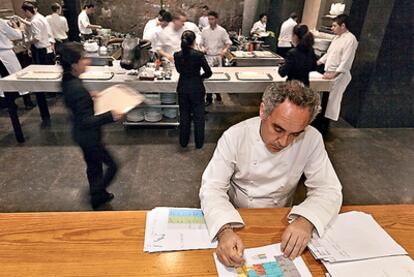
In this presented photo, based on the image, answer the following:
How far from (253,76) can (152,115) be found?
148cm

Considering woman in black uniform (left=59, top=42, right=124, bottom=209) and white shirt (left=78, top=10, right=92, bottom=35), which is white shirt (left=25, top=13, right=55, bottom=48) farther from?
woman in black uniform (left=59, top=42, right=124, bottom=209)

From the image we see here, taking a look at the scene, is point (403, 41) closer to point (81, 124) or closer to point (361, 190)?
point (361, 190)

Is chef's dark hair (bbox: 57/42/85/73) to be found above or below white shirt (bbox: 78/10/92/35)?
above

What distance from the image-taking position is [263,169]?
1.31 m

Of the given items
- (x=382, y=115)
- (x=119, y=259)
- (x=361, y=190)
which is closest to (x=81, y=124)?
(x=119, y=259)

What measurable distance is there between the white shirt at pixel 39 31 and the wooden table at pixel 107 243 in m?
4.61

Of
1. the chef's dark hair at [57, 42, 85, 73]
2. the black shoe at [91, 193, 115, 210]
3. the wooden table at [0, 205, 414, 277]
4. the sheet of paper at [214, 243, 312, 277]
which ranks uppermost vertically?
the chef's dark hair at [57, 42, 85, 73]

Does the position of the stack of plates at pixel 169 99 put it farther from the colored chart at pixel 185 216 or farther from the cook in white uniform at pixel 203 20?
the cook in white uniform at pixel 203 20

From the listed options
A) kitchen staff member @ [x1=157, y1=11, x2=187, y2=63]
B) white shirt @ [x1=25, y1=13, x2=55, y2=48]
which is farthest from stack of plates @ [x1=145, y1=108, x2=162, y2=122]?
white shirt @ [x1=25, y1=13, x2=55, y2=48]

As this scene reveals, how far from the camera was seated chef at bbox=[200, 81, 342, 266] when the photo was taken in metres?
1.04

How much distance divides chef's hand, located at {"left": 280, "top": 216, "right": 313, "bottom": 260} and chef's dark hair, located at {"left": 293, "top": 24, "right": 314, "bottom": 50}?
2506 mm

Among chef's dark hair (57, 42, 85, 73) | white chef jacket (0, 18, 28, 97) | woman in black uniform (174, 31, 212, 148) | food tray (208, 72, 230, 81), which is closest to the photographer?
chef's dark hair (57, 42, 85, 73)

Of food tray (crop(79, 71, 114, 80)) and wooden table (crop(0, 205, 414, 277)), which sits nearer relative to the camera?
wooden table (crop(0, 205, 414, 277))

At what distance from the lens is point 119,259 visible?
943mm
